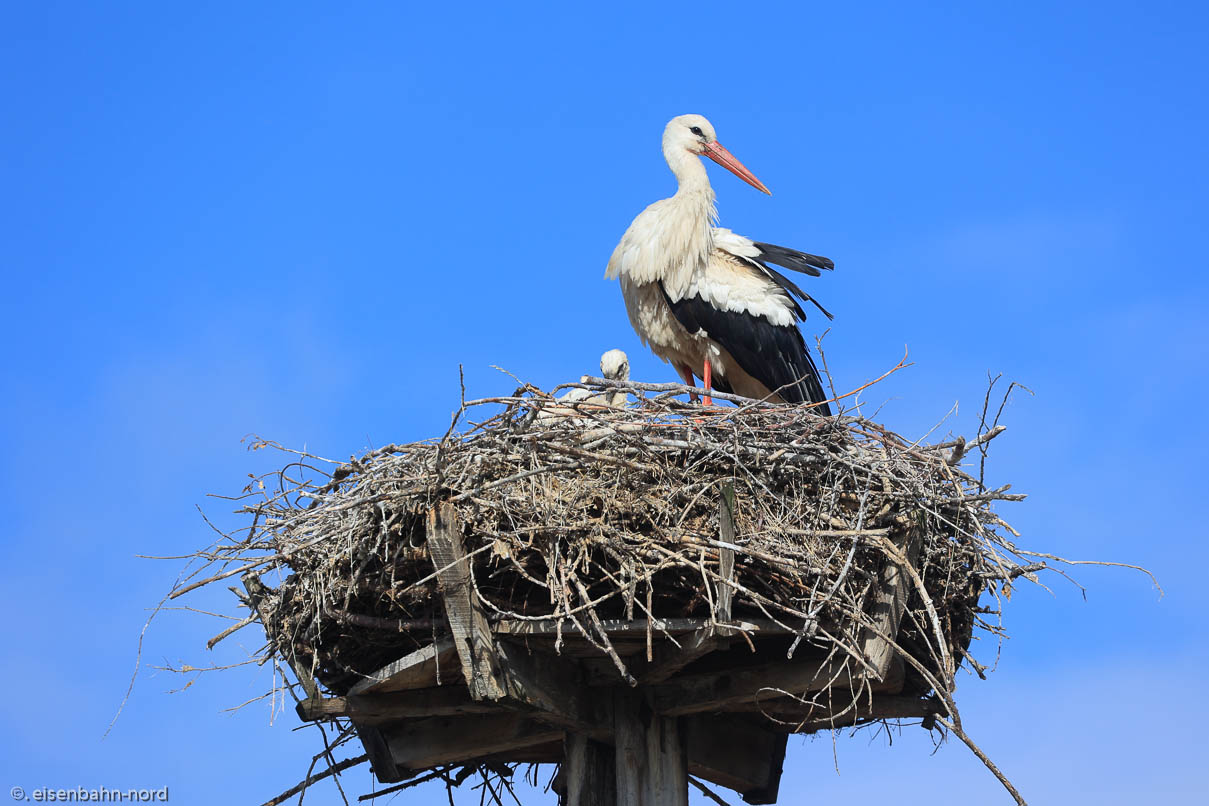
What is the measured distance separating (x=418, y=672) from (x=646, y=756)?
932 mm

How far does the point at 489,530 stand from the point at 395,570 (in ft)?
1.37

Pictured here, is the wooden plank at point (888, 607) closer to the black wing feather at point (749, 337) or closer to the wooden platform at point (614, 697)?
the wooden platform at point (614, 697)

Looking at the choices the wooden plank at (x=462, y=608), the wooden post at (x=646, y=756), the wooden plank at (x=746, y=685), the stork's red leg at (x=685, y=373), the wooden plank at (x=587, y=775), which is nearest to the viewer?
the wooden plank at (x=462, y=608)

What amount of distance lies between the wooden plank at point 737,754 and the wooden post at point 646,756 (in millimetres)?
142

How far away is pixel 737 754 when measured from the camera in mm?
6000

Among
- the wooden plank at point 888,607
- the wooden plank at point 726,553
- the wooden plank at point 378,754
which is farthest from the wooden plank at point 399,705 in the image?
the wooden plank at point 888,607

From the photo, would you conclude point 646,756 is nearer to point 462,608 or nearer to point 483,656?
point 483,656

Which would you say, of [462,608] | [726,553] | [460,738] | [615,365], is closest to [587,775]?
[460,738]

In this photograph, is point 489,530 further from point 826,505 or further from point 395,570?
point 826,505

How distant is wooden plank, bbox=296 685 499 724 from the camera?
17.8ft

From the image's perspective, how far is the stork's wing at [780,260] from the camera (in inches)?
307

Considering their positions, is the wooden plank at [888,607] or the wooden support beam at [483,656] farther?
the wooden plank at [888,607]

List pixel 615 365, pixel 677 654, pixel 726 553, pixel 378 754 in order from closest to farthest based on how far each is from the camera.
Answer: pixel 726 553 → pixel 677 654 → pixel 378 754 → pixel 615 365

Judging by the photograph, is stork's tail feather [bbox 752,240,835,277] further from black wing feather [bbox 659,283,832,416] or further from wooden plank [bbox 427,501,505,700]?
wooden plank [bbox 427,501,505,700]
